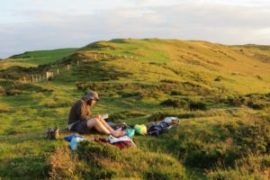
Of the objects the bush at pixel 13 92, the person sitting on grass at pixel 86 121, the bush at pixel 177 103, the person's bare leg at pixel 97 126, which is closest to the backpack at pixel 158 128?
the person sitting on grass at pixel 86 121

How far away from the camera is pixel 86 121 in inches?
762

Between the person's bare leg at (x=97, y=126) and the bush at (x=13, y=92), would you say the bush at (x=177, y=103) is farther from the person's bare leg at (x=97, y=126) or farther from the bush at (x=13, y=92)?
the person's bare leg at (x=97, y=126)

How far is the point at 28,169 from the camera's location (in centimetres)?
1486

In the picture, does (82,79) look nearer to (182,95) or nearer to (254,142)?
(182,95)

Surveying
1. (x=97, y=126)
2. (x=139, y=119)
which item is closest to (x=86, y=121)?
(x=97, y=126)

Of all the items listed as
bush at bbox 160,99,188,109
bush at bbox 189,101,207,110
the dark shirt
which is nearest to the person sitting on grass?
the dark shirt

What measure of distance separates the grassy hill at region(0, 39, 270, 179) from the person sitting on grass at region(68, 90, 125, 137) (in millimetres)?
1086

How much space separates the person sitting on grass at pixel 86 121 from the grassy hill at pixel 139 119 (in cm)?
109

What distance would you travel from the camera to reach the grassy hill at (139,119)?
49.0 ft

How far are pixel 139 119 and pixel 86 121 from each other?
6.92 metres

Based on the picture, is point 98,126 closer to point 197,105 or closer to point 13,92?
point 197,105

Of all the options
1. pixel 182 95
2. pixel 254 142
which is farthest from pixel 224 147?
pixel 182 95

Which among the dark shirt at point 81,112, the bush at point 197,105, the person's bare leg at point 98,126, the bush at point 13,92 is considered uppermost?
the dark shirt at point 81,112

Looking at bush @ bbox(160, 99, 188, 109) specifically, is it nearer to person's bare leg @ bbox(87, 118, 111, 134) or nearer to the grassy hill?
the grassy hill
